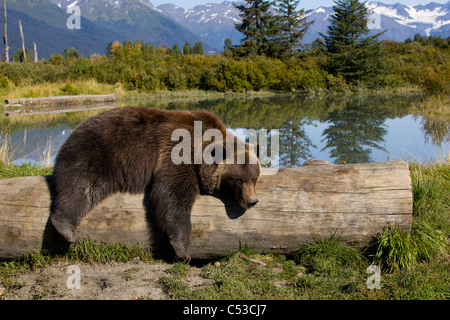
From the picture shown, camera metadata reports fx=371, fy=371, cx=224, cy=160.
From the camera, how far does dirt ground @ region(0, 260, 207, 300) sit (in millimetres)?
3496

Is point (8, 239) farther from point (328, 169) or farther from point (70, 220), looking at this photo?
point (328, 169)

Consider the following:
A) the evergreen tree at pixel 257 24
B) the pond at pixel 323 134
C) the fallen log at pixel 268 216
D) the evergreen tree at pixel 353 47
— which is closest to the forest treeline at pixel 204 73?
the evergreen tree at pixel 353 47

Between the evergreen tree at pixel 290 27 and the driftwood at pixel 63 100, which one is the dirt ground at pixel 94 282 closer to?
the driftwood at pixel 63 100

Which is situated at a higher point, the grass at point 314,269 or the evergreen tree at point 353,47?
the evergreen tree at point 353,47

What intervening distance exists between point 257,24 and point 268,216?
5032cm

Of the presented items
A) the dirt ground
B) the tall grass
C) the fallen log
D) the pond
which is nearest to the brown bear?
the fallen log

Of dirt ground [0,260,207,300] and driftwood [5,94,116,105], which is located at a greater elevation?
driftwood [5,94,116,105]

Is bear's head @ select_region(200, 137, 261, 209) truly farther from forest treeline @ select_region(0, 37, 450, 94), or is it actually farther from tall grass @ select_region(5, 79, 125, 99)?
forest treeline @ select_region(0, 37, 450, 94)

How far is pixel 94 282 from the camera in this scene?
3.74m

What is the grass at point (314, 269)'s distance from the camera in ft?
11.3

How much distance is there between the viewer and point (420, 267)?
383 cm

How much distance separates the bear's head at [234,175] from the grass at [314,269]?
673 millimetres

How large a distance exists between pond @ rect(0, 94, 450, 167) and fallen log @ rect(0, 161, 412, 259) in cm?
384

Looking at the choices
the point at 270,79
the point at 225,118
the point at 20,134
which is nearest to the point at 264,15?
the point at 270,79
